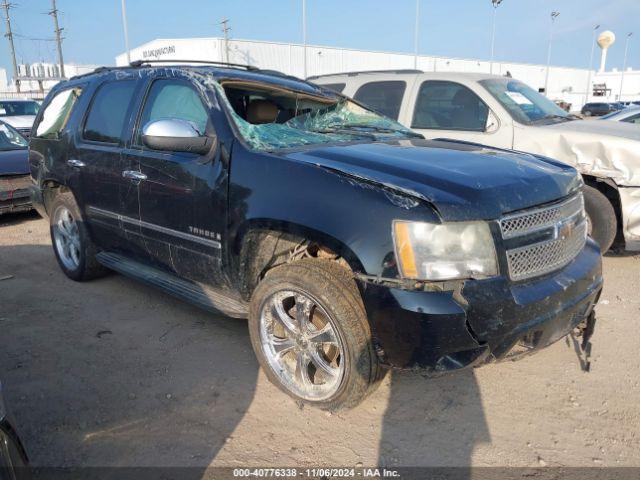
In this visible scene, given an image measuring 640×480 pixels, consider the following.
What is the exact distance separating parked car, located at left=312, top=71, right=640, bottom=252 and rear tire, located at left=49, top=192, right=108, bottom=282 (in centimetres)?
374

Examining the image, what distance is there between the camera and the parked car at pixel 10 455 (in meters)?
1.59

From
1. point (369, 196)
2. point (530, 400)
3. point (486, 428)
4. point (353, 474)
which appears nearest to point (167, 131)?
point (369, 196)

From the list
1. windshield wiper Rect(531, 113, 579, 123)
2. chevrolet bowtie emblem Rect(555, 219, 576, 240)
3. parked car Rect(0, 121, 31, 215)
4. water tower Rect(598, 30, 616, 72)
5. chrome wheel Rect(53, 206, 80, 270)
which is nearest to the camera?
chevrolet bowtie emblem Rect(555, 219, 576, 240)

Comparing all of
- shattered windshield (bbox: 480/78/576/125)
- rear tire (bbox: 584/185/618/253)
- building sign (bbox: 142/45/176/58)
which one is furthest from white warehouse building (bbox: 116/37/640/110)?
rear tire (bbox: 584/185/618/253)

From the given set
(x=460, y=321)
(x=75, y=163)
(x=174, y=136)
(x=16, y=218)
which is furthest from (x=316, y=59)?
(x=460, y=321)

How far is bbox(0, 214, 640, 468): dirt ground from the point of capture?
2.52 m

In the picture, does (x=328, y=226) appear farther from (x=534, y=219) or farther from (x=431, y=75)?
(x=431, y=75)

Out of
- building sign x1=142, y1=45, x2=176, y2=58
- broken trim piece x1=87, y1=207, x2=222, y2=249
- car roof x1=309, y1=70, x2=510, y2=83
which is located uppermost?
building sign x1=142, y1=45, x2=176, y2=58

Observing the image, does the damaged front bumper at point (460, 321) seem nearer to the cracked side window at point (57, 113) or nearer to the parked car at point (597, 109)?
the cracked side window at point (57, 113)

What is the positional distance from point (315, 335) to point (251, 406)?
585 mm

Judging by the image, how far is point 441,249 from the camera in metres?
2.35

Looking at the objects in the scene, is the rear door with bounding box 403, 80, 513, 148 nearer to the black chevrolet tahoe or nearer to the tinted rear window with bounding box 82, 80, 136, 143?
the black chevrolet tahoe

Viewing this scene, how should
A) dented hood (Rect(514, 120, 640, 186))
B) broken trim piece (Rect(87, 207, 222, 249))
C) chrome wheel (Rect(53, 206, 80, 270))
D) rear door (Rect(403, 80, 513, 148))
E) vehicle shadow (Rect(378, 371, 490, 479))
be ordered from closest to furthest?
vehicle shadow (Rect(378, 371, 490, 479)), broken trim piece (Rect(87, 207, 222, 249)), chrome wheel (Rect(53, 206, 80, 270)), dented hood (Rect(514, 120, 640, 186)), rear door (Rect(403, 80, 513, 148))

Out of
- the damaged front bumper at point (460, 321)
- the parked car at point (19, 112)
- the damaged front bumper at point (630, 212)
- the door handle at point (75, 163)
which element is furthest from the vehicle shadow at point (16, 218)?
the damaged front bumper at point (630, 212)
